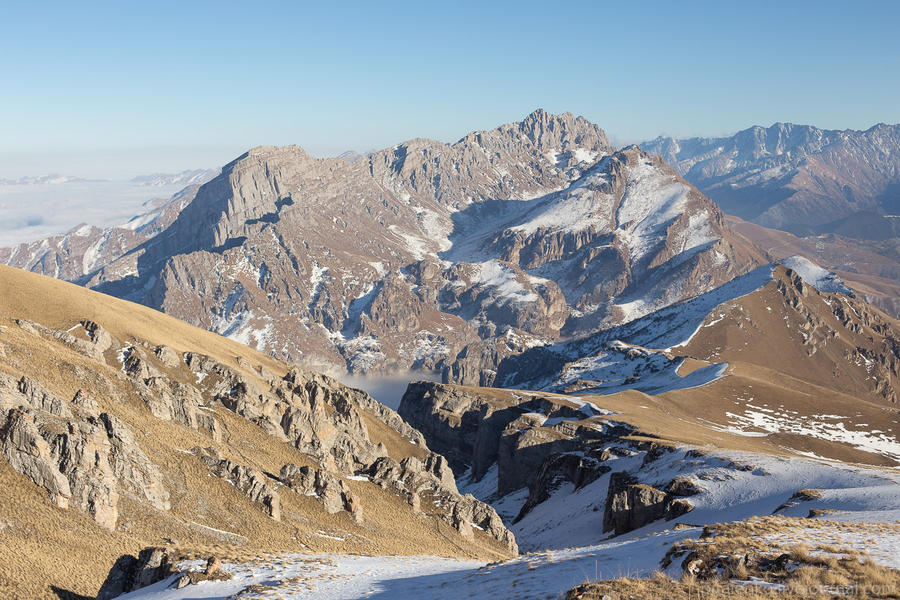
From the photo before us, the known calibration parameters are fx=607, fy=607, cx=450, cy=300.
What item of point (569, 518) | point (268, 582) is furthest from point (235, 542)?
point (569, 518)

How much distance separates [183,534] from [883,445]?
16260 centimetres

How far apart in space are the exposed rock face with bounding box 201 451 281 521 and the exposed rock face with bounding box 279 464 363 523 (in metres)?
5.05

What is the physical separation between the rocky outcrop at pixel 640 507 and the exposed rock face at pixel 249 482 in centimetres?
5156

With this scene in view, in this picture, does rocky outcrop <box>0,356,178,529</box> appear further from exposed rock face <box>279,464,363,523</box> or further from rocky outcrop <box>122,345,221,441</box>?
exposed rock face <box>279,464,363,523</box>

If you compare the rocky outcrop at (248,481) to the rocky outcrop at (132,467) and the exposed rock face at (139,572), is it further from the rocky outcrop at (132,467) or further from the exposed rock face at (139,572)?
the exposed rock face at (139,572)

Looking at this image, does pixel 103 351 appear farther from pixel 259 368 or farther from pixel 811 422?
pixel 811 422

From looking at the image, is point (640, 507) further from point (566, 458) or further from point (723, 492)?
point (566, 458)

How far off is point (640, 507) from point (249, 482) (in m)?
54.7

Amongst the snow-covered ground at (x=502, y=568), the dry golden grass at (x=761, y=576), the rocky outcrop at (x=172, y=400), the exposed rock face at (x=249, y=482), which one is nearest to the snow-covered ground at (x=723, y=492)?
the snow-covered ground at (x=502, y=568)

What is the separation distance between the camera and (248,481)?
182 ft

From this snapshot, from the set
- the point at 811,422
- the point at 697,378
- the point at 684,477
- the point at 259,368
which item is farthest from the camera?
the point at 697,378

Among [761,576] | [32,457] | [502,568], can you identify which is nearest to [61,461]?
[32,457]

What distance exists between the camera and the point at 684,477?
88500mm

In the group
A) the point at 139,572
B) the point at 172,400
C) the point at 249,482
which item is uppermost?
the point at 172,400
